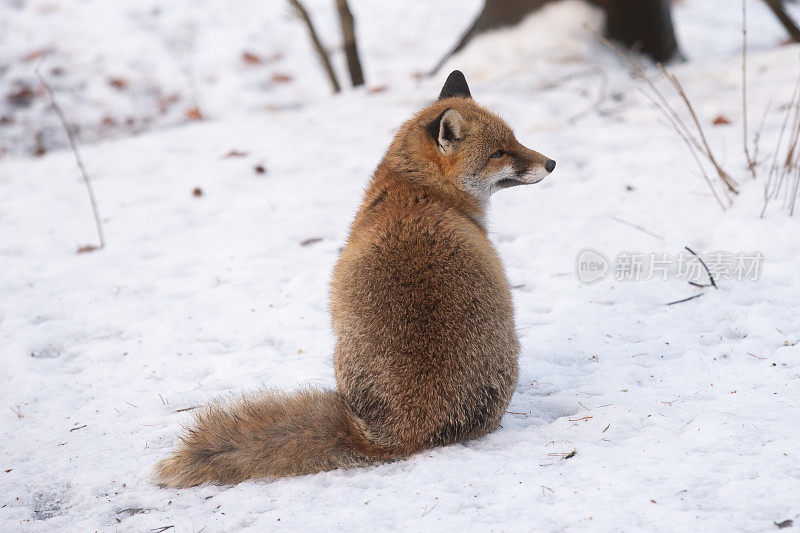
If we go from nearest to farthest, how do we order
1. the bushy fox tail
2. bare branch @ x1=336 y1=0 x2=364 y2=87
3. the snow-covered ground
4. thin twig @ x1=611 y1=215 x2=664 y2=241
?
1. the snow-covered ground
2. the bushy fox tail
3. thin twig @ x1=611 y1=215 x2=664 y2=241
4. bare branch @ x1=336 y1=0 x2=364 y2=87

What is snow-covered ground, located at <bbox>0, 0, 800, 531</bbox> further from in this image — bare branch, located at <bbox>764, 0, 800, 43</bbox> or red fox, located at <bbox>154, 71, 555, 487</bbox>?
bare branch, located at <bbox>764, 0, 800, 43</bbox>

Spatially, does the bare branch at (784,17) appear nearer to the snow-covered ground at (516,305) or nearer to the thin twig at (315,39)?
the snow-covered ground at (516,305)

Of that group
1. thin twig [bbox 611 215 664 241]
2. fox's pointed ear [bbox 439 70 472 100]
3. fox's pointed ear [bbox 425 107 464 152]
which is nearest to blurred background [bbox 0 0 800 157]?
thin twig [bbox 611 215 664 241]

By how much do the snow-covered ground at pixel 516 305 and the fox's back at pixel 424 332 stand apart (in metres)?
0.24

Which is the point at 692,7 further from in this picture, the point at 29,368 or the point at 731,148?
the point at 29,368

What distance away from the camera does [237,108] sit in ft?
43.4

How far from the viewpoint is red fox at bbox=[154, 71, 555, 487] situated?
3447 mm

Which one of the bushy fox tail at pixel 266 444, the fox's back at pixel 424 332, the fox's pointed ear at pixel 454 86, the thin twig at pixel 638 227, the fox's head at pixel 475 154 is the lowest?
the thin twig at pixel 638 227

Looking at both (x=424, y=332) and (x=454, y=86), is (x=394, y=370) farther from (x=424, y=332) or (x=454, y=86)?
(x=454, y=86)

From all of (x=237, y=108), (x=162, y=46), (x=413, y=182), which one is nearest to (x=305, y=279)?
(x=413, y=182)

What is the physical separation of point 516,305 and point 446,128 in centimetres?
200

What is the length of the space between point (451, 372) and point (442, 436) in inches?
14.7

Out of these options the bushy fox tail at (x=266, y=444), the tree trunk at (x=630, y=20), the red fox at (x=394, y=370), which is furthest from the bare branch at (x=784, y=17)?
the bushy fox tail at (x=266, y=444)

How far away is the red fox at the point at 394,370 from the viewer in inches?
136
